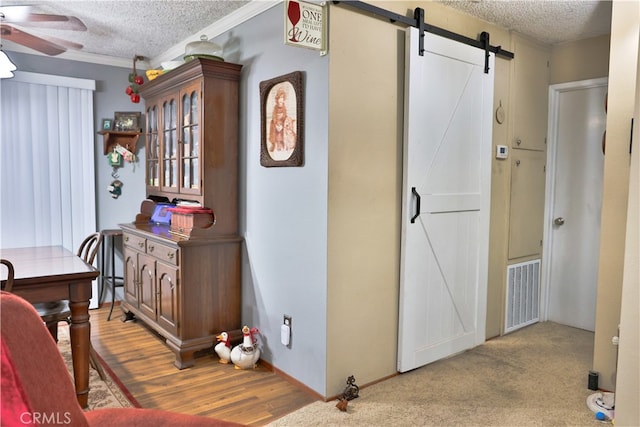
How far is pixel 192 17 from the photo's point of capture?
3459 millimetres

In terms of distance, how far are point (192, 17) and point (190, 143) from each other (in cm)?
93

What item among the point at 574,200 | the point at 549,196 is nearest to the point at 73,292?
the point at 549,196

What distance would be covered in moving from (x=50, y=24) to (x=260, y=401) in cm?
259

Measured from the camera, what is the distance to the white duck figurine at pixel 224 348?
3201 mm

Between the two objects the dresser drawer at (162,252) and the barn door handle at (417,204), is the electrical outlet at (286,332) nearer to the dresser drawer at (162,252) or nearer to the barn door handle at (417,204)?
the dresser drawer at (162,252)

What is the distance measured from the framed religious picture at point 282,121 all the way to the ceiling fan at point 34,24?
1183mm

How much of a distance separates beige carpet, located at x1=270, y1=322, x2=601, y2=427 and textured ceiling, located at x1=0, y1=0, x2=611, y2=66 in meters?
2.33

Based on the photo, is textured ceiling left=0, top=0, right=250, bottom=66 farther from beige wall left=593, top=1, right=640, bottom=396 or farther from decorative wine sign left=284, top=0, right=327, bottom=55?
beige wall left=593, top=1, right=640, bottom=396

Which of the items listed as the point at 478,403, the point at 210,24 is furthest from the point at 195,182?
Answer: the point at 478,403

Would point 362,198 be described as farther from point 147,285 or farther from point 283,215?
point 147,285

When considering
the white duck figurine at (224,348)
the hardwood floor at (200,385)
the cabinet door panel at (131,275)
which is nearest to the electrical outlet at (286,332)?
the hardwood floor at (200,385)

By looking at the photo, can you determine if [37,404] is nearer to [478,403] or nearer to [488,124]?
[478,403]

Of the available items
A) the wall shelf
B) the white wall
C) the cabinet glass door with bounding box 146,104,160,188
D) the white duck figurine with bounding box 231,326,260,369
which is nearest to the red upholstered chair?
the white wall

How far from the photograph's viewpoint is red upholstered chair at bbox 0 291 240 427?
0.90 meters
